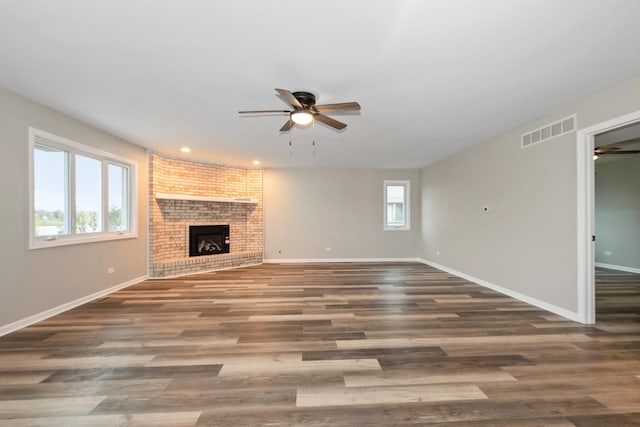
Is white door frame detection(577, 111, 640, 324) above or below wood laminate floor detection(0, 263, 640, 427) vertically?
above

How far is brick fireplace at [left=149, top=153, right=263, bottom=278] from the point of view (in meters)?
5.67

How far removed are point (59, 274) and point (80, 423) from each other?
273 cm

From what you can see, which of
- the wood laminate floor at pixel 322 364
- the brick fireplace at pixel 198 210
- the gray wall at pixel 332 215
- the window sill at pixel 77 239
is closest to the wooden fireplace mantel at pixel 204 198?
the brick fireplace at pixel 198 210

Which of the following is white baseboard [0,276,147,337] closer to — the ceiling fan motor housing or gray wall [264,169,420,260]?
gray wall [264,169,420,260]

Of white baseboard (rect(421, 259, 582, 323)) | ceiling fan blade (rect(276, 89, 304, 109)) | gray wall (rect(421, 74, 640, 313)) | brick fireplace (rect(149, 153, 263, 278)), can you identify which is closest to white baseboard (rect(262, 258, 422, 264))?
brick fireplace (rect(149, 153, 263, 278))

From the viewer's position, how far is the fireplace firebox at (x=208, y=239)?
6367 mm

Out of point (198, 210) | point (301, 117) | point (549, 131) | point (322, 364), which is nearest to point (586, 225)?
point (549, 131)

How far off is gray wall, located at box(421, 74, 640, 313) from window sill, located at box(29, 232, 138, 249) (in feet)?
20.8

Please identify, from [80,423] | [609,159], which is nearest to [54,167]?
[80,423]

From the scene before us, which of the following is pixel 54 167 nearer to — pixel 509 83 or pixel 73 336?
pixel 73 336

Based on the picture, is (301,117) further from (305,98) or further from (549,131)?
(549,131)

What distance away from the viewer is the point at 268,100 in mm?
3164

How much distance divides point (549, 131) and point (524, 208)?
1086 mm

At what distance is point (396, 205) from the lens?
7.77m
